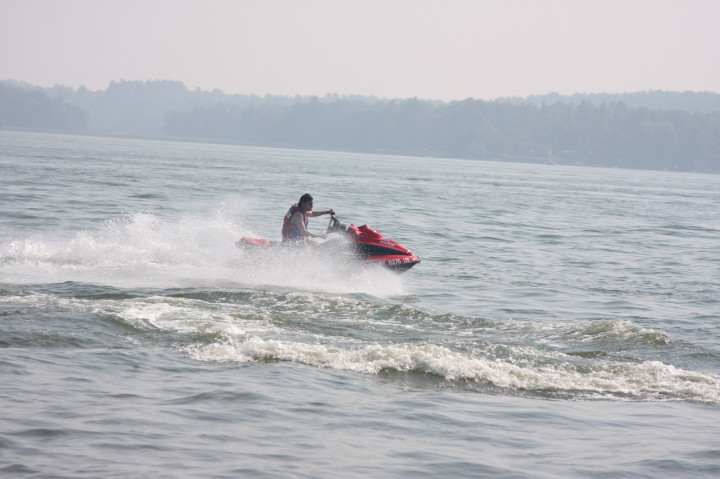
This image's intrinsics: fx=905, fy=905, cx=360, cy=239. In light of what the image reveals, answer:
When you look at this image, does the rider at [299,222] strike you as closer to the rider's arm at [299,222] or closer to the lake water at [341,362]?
the rider's arm at [299,222]

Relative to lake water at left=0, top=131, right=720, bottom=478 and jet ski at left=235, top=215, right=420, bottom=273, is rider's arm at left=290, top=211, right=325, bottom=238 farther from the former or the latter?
lake water at left=0, top=131, right=720, bottom=478

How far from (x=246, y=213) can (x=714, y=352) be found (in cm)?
2069

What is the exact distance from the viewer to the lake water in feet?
22.4

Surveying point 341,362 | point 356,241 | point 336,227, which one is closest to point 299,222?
point 336,227

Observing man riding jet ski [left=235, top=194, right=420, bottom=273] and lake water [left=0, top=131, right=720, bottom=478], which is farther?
man riding jet ski [left=235, top=194, right=420, bottom=273]

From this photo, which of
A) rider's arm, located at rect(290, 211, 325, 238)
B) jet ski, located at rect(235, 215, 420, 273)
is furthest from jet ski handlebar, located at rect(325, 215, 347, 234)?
rider's arm, located at rect(290, 211, 325, 238)

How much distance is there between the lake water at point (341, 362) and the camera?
22.4ft

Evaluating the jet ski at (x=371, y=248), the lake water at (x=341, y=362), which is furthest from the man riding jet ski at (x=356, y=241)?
the lake water at (x=341, y=362)

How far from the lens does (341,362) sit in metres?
9.70

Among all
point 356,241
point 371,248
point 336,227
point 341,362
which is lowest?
point 341,362

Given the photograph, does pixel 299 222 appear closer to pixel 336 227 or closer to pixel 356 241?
pixel 336 227

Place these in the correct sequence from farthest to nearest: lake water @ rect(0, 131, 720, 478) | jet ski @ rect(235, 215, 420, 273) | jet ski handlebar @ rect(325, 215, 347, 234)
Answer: jet ski handlebar @ rect(325, 215, 347, 234)
jet ski @ rect(235, 215, 420, 273)
lake water @ rect(0, 131, 720, 478)

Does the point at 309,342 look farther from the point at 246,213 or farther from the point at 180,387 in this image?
the point at 246,213

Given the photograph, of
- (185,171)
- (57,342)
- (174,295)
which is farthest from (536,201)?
(57,342)
